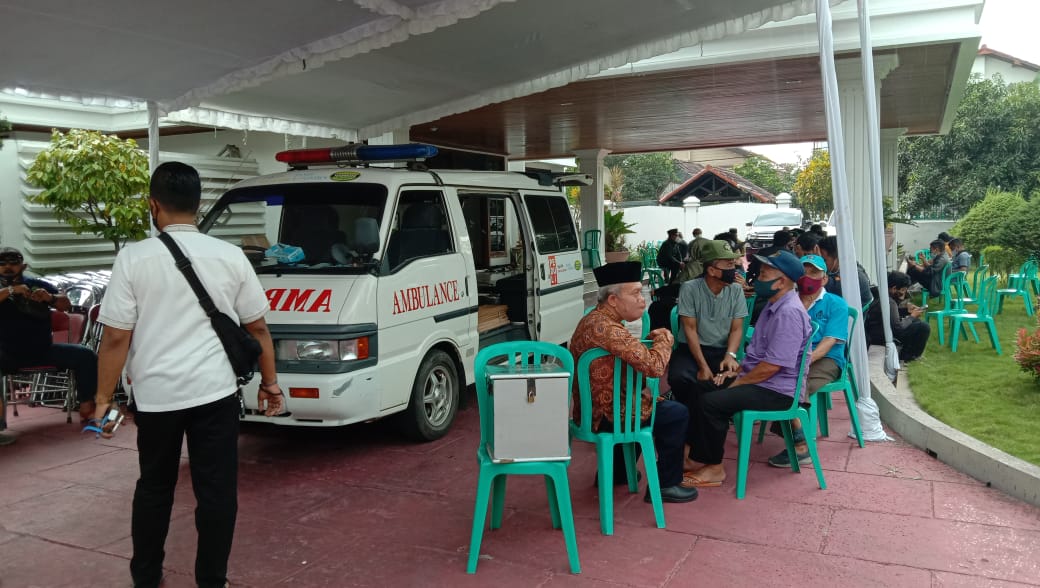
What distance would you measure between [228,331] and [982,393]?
20.8 feet

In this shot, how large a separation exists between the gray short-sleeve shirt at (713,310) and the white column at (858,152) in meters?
5.26

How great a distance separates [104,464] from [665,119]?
1220 centimetres

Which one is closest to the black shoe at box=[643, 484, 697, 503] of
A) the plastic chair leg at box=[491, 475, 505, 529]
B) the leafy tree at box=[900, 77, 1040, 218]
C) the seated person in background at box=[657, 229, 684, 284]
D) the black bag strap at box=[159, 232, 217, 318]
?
the plastic chair leg at box=[491, 475, 505, 529]

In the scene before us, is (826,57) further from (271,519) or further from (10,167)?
(10,167)

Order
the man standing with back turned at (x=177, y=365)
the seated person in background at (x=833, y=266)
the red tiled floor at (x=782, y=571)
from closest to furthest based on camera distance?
the man standing with back turned at (x=177, y=365) → the red tiled floor at (x=782, y=571) → the seated person in background at (x=833, y=266)

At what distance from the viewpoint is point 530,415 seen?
12.1 ft

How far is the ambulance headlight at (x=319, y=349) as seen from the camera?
16.3 ft

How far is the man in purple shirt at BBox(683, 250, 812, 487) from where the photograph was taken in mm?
4680

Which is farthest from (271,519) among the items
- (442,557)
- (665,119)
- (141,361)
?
(665,119)

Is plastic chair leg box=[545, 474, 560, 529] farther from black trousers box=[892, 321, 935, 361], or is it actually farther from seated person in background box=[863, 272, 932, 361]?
black trousers box=[892, 321, 935, 361]

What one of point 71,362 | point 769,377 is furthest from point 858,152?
point 71,362

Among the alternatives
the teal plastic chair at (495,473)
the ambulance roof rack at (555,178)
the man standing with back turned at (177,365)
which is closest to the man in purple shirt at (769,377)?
the teal plastic chair at (495,473)

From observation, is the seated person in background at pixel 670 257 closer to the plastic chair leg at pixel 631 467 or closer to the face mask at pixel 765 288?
the face mask at pixel 765 288

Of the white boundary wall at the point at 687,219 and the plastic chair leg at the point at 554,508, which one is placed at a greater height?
the white boundary wall at the point at 687,219
